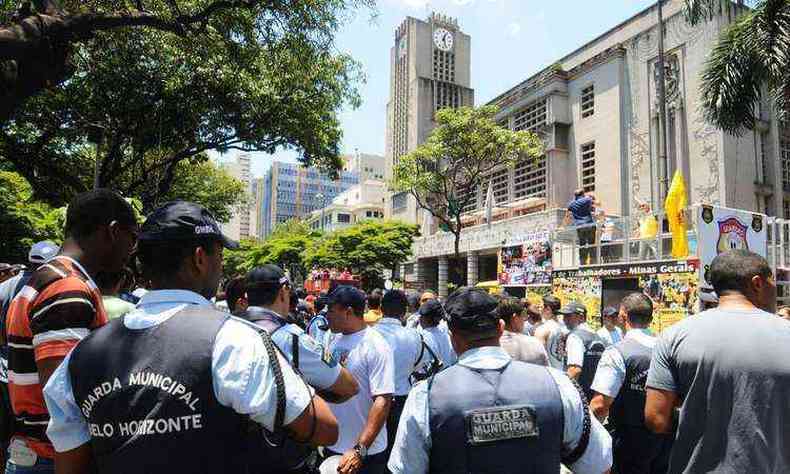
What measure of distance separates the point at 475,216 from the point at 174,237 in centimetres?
3624

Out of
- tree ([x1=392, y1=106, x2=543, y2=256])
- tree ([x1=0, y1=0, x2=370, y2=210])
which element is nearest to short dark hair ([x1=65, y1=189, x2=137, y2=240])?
tree ([x1=0, y1=0, x2=370, y2=210])

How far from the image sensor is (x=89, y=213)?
2477 mm

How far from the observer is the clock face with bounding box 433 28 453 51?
5119 cm

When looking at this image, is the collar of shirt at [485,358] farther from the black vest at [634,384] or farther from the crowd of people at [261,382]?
the black vest at [634,384]

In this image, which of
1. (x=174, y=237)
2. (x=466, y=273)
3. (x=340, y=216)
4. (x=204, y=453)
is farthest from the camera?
(x=340, y=216)

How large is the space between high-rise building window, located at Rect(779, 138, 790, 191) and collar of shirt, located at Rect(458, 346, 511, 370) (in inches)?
1131

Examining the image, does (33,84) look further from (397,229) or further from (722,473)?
(397,229)

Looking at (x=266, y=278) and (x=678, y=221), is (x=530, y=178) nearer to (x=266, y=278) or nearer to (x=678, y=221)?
(x=678, y=221)

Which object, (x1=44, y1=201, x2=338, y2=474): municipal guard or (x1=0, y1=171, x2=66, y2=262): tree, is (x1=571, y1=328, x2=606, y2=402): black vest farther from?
(x1=0, y1=171, x2=66, y2=262): tree

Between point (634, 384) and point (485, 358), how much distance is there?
2532 mm

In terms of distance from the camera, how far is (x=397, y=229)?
37.4m

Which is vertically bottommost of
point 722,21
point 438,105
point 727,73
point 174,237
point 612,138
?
point 174,237

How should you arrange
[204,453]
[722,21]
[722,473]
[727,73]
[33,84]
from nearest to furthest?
[204,453] < [722,473] < [33,84] < [727,73] < [722,21]

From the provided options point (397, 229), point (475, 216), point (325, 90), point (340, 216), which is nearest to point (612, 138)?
point (475, 216)
